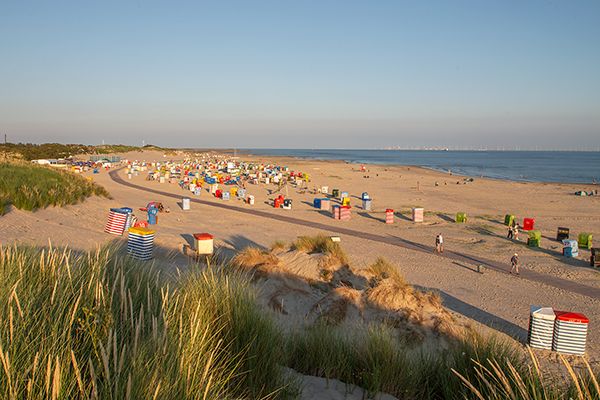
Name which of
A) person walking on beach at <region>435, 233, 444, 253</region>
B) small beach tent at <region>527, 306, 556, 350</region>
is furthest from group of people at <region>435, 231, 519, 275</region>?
small beach tent at <region>527, 306, 556, 350</region>

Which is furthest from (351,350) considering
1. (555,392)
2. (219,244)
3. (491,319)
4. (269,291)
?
(219,244)

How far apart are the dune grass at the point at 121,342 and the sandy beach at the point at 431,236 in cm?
227

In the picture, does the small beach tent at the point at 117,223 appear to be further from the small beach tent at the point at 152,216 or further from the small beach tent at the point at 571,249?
the small beach tent at the point at 571,249

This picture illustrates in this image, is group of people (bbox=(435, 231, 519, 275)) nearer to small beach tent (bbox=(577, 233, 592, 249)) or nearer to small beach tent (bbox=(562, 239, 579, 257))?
small beach tent (bbox=(562, 239, 579, 257))

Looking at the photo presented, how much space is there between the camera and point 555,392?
124 inches

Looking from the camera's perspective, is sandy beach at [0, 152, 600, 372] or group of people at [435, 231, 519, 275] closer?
sandy beach at [0, 152, 600, 372]

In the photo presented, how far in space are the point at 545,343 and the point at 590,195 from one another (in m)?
35.5

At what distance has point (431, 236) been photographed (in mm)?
21500

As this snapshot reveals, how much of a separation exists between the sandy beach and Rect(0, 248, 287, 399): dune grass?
2.27 meters

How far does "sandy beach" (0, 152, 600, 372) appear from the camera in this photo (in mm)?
12281

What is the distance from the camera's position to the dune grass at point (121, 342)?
2.31 m

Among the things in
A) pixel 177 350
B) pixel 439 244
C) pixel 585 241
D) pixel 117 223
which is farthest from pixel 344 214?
pixel 177 350

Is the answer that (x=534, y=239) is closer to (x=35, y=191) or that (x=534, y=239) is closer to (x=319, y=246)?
(x=319, y=246)

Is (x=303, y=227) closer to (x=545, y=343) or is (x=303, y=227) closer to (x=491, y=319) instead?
(x=491, y=319)
